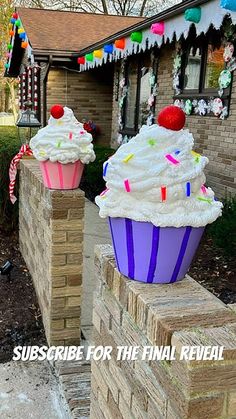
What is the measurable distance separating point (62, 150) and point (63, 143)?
0.07 metres

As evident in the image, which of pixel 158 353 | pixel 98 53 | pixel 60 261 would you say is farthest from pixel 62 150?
pixel 98 53

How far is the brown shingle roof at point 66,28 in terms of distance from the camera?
12.1 m

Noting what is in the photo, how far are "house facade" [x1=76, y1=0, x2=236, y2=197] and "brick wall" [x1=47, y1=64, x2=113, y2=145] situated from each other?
9.12ft

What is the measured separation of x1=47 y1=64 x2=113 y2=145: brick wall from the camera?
12.8 m

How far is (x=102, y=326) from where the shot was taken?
6.66ft

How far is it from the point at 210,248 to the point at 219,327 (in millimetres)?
4203

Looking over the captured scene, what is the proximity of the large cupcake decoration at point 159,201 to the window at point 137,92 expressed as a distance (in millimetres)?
7654

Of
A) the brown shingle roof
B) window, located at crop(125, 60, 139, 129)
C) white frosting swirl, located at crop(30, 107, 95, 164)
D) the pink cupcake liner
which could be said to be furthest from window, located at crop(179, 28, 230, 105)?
the brown shingle roof

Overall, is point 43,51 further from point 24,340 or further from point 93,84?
point 24,340

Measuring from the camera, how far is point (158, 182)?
1.58 metres

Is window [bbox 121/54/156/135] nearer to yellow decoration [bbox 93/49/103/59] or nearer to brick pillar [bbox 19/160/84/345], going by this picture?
yellow decoration [bbox 93/49/103/59]

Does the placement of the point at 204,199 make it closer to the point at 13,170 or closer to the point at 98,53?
the point at 13,170

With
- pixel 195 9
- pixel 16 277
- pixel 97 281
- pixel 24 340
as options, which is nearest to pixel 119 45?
pixel 195 9

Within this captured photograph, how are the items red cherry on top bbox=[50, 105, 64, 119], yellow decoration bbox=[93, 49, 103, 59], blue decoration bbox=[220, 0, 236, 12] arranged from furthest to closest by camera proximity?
yellow decoration bbox=[93, 49, 103, 59] → blue decoration bbox=[220, 0, 236, 12] → red cherry on top bbox=[50, 105, 64, 119]
